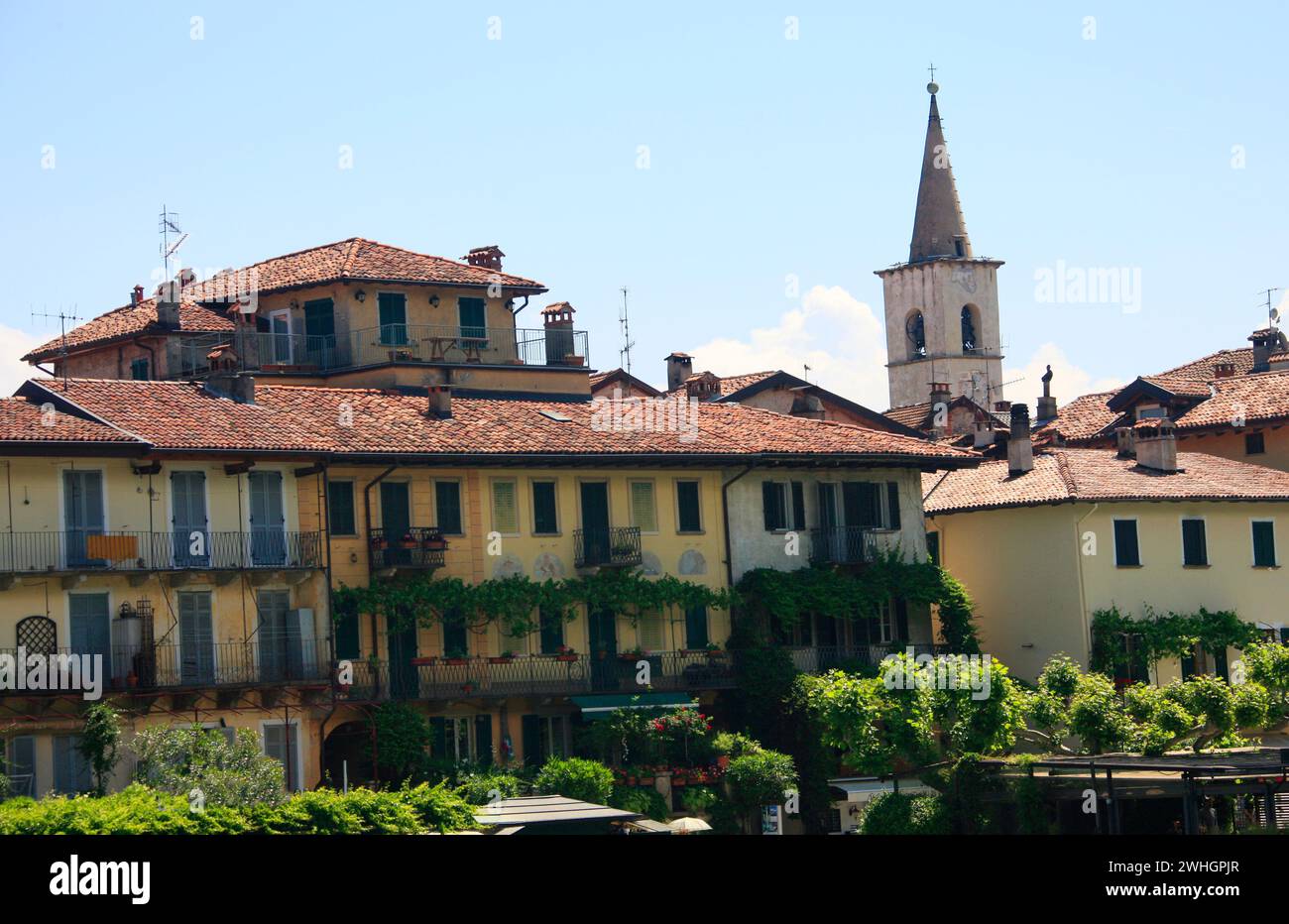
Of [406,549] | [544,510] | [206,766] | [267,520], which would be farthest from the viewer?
[544,510]

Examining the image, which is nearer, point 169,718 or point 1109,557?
point 169,718

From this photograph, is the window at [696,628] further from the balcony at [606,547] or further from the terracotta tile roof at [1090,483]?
the terracotta tile roof at [1090,483]

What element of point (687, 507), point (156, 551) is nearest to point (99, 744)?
point (156, 551)

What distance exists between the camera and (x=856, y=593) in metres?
49.2

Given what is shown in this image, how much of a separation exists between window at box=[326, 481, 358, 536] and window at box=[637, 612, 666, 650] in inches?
291

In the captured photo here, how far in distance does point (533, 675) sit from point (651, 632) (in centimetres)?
356

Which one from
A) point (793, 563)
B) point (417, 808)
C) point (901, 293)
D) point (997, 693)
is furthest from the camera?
point (901, 293)

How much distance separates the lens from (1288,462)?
62.3 meters

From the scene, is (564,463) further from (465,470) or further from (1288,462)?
(1288,462)

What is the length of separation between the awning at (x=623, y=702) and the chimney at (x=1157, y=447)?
54.2 ft

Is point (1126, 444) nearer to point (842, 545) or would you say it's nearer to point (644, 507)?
point (842, 545)

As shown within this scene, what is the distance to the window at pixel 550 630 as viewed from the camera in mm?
45188
